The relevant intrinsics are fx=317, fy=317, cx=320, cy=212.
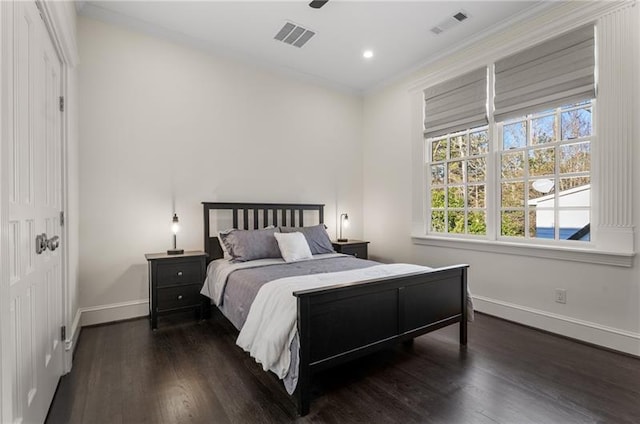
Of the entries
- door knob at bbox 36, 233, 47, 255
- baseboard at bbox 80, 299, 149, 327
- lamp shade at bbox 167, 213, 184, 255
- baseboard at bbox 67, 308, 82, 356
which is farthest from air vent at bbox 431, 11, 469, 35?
baseboard at bbox 67, 308, 82, 356

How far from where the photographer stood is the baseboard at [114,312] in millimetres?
3166

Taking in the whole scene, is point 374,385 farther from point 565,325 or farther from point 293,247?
point 565,325

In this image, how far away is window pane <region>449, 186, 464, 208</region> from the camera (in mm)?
4004

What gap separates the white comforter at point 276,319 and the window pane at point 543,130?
2.08 m

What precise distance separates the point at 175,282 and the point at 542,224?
3.81 meters

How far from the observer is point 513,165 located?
137 inches

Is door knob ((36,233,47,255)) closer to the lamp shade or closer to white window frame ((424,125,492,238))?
the lamp shade

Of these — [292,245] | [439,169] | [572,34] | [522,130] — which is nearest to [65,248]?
[292,245]

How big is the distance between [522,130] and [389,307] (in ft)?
8.38

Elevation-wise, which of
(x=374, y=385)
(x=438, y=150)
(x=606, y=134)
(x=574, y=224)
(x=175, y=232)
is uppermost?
(x=438, y=150)

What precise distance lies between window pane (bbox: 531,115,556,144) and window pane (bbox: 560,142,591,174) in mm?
182

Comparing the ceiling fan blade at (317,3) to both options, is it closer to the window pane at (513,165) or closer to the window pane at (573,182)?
the window pane at (513,165)

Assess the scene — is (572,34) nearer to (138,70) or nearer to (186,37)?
(186,37)

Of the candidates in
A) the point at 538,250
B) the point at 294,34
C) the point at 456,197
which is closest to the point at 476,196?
the point at 456,197
